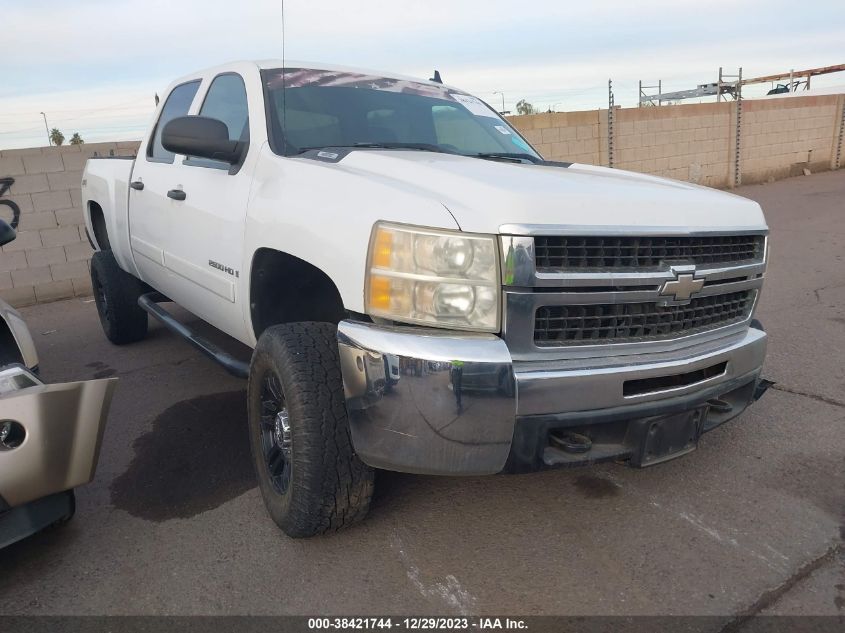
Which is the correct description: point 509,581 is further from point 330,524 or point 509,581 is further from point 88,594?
point 88,594

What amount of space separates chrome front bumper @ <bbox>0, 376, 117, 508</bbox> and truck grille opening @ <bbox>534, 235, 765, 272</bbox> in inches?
63.4

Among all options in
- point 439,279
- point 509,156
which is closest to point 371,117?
point 509,156

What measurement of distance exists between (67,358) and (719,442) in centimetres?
474

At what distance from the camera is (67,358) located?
17.2ft

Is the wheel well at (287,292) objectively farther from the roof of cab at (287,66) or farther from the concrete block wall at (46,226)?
the concrete block wall at (46,226)

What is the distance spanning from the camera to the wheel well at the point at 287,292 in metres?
2.80

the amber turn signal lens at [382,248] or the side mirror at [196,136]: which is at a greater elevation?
the side mirror at [196,136]

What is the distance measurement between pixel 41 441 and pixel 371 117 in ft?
6.81

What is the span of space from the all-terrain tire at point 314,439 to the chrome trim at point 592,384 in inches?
26.7

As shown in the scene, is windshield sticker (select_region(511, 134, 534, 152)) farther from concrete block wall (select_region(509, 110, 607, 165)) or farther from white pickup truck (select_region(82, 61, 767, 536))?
concrete block wall (select_region(509, 110, 607, 165))

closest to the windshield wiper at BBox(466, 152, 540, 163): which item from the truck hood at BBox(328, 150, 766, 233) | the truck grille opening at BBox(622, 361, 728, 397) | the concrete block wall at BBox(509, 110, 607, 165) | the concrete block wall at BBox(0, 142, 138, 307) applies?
the truck hood at BBox(328, 150, 766, 233)

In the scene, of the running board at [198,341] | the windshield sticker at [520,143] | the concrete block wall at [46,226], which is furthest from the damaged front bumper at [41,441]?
the concrete block wall at [46,226]

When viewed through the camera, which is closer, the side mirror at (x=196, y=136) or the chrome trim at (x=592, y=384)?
the chrome trim at (x=592, y=384)

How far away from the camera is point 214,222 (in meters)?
3.15
